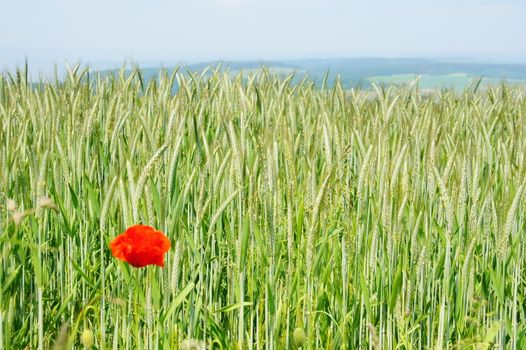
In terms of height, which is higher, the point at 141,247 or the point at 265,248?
the point at 141,247

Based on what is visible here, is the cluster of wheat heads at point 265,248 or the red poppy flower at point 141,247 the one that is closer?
the red poppy flower at point 141,247

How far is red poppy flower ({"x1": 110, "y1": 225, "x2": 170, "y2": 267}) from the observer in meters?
1.24

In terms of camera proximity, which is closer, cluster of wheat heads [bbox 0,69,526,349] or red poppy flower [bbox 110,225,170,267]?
red poppy flower [bbox 110,225,170,267]

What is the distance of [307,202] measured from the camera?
1536 millimetres

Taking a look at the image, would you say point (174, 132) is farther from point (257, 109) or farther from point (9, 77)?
Answer: point (9, 77)

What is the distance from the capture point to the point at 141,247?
4.06 feet

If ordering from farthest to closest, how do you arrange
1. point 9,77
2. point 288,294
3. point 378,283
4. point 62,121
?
point 9,77 → point 62,121 → point 378,283 → point 288,294

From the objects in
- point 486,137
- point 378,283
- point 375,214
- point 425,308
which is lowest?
point 425,308

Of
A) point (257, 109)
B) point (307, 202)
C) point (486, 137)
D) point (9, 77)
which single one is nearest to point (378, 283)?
point (307, 202)

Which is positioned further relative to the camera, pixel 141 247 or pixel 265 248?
pixel 265 248

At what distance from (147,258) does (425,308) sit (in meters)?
0.84

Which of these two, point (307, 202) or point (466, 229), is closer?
point (307, 202)

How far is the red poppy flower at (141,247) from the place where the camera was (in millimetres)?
1238

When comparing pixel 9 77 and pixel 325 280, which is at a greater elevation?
pixel 9 77
